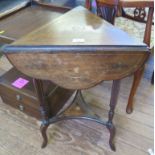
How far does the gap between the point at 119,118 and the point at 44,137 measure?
634 mm

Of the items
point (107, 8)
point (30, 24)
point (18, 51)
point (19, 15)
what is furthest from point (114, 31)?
point (19, 15)

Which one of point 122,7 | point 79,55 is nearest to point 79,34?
point 79,55

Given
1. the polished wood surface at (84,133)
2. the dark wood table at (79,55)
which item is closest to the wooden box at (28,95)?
the polished wood surface at (84,133)

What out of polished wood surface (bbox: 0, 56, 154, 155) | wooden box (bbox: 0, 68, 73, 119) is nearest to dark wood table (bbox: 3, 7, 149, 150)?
wooden box (bbox: 0, 68, 73, 119)

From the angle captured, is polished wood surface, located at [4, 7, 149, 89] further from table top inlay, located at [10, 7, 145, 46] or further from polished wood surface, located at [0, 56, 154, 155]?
polished wood surface, located at [0, 56, 154, 155]

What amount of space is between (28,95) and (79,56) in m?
0.74

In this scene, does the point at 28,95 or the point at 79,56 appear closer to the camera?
the point at 79,56

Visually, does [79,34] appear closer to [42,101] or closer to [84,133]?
[42,101]

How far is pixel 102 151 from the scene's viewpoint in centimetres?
140

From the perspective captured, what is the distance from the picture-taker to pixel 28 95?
1.47 meters

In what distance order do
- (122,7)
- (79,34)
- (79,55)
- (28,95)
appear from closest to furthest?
(79,55)
(79,34)
(122,7)
(28,95)

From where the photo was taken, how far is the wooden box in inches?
58.4

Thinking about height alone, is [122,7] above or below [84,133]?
above

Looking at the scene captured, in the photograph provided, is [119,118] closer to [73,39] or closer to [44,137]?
[44,137]
